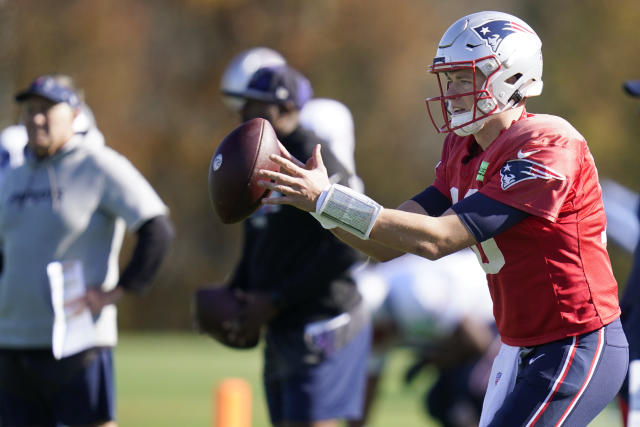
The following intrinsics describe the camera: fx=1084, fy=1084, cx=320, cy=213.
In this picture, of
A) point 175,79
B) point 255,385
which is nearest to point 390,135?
point 175,79

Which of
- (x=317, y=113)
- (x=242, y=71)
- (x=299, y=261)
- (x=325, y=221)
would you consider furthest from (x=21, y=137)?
(x=325, y=221)

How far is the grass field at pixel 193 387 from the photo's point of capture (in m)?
8.66

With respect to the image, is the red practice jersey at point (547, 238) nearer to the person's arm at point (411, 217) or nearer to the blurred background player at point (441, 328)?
the person's arm at point (411, 217)

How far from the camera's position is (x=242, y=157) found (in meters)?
3.35

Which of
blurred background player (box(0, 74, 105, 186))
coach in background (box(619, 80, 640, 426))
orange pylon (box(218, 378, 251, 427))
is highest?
blurred background player (box(0, 74, 105, 186))

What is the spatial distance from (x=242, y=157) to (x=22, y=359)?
210 centimetres

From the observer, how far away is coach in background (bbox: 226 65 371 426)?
497 cm

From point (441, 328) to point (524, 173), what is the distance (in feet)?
16.0

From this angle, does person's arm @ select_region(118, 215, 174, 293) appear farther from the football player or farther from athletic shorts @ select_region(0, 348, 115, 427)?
the football player

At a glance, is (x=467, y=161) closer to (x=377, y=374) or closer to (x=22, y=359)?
(x=22, y=359)

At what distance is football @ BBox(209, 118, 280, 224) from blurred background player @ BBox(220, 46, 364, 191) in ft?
4.93

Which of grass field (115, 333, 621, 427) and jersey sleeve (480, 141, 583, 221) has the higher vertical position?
jersey sleeve (480, 141, 583, 221)

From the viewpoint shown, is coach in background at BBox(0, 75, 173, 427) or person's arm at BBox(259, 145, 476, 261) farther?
coach in background at BBox(0, 75, 173, 427)

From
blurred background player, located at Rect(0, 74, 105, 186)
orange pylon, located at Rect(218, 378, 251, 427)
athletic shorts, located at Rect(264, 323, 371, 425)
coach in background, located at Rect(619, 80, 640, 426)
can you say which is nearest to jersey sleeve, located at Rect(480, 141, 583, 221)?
coach in background, located at Rect(619, 80, 640, 426)
